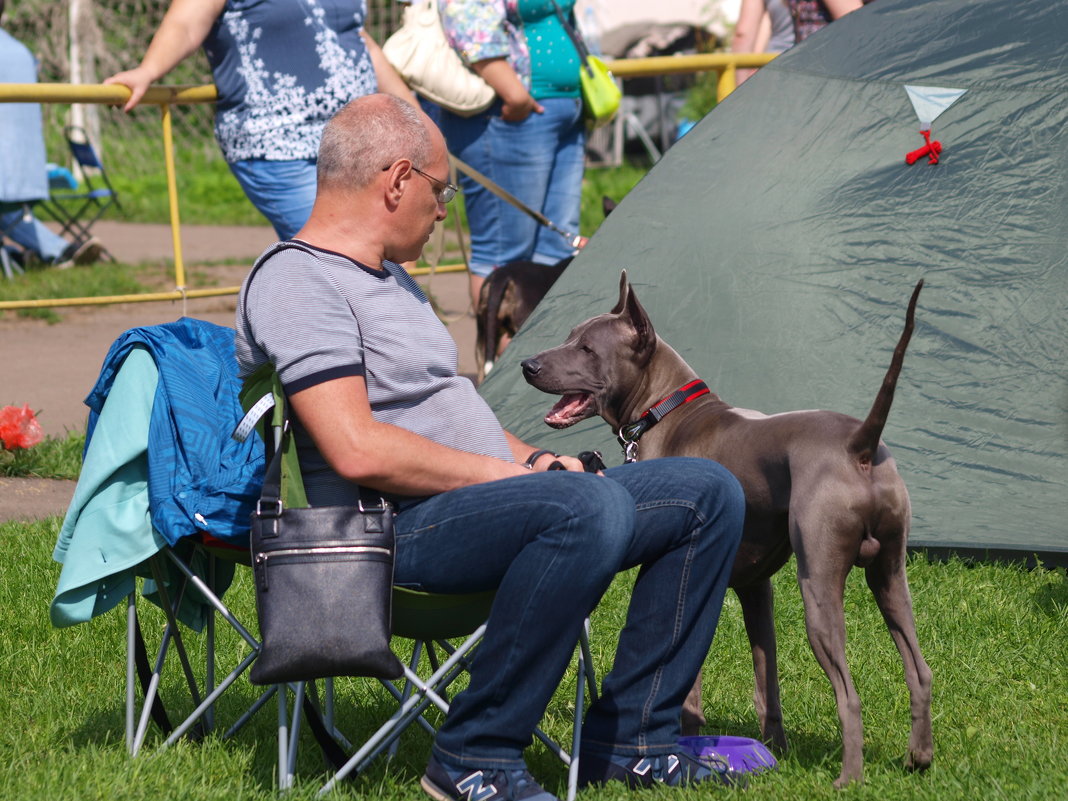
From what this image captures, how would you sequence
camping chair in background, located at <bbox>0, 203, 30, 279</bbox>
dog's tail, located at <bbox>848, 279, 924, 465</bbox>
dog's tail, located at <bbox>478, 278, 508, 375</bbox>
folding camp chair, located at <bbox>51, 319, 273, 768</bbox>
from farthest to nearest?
1. camping chair in background, located at <bbox>0, 203, 30, 279</bbox>
2. dog's tail, located at <bbox>478, 278, 508, 375</bbox>
3. folding camp chair, located at <bbox>51, 319, 273, 768</bbox>
4. dog's tail, located at <bbox>848, 279, 924, 465</bbox>

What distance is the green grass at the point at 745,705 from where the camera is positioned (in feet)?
10.3

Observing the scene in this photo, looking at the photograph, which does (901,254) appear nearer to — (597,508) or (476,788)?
(597,508)

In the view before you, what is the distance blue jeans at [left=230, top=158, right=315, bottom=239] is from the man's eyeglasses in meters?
2.37

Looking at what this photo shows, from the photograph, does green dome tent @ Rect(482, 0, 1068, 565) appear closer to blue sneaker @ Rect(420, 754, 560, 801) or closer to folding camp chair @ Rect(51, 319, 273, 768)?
folding camp chair @ Rect(51, 319, 273, 768)

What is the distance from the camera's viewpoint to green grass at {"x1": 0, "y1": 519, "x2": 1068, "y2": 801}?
10.3 feet

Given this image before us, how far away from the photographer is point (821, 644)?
3160 millimetres

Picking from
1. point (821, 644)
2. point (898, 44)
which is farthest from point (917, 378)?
point (821, 644)

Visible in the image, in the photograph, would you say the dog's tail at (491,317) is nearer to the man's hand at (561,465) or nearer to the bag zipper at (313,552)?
the man's hand at (561,465)

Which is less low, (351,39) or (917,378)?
(351,39)

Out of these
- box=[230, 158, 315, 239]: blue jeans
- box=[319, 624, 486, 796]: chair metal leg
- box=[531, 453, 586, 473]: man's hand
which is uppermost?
box=[230, 158, 315, 239]: blue jeans

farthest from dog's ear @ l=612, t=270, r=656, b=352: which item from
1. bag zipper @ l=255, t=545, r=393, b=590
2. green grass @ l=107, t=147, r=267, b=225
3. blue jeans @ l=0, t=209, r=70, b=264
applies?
green grass @ l=107, t=147, r=267, b=225

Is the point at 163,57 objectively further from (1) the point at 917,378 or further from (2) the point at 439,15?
(1) the point at 917,378

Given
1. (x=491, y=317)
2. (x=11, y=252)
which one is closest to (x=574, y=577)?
(x=491, y=317)

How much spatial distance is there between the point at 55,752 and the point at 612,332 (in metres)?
1.73
